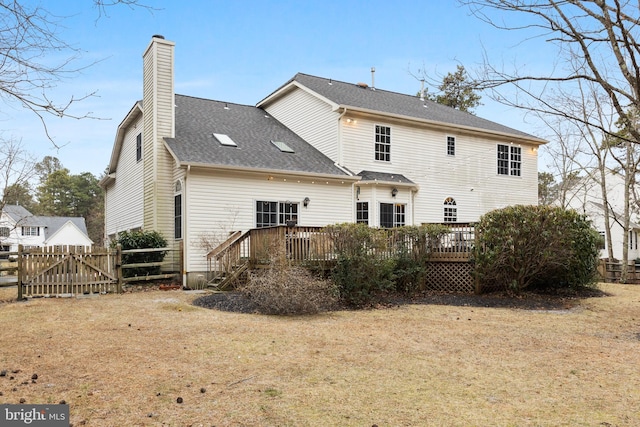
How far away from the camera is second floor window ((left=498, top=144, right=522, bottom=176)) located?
22.2m

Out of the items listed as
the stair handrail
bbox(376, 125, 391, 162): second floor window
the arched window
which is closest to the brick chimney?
the stair handrail

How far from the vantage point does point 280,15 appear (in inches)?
329

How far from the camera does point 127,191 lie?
64.7 ft

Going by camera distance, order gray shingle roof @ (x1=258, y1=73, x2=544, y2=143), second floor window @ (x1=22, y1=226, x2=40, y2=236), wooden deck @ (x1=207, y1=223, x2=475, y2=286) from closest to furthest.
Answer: wooden deck @ (x1=207, y1=223, x2=475, y2=286), gray shingle roof @ (x1=258, y1=73, x2=544, y2=143), second floor window @ (x1=22, y1=226, x2=40, y2=236)

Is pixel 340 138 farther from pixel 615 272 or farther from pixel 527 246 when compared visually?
pixel 615 272

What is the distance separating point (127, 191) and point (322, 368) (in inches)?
643

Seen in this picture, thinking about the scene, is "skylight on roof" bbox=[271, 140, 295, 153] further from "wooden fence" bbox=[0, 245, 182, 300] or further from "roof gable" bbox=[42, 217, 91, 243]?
"roof gable" bbox=[42, 217, 91, 243]

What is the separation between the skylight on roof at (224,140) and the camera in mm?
16872

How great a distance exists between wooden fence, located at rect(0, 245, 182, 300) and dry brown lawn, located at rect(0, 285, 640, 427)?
212cm

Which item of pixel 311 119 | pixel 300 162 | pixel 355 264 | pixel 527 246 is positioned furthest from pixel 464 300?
pixel 311 119

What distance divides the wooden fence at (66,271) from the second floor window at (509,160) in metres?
16.7

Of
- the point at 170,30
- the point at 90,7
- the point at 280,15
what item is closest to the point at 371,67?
the point at 280,15

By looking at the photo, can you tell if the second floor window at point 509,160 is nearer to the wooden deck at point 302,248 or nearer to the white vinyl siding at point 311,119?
the white vinyl siding at point 311,119

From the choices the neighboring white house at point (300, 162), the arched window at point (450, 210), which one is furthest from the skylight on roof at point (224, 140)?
the arched window at point (450, 210)
